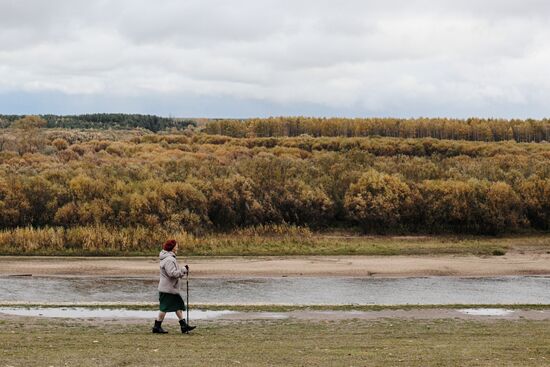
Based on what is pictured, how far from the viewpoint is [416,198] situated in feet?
151

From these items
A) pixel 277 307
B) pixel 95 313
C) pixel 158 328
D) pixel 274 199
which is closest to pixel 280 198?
pixel 274 199

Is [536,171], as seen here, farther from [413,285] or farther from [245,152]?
[245,152]

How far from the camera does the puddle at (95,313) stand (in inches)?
862

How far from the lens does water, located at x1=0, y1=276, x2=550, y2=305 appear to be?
26594 millimetres

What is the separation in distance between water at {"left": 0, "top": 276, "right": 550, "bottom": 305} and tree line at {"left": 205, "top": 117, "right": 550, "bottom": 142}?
99514 millimetres

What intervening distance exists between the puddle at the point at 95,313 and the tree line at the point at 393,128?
10711 centimetres

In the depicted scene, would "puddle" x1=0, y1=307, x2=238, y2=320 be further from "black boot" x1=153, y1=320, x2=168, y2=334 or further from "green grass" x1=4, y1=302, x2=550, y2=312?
"black boot" x1=153, y1=320, x2=168, y2=334

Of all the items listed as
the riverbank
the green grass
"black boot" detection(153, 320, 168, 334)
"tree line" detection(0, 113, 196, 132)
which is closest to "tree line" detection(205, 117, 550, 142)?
"tree line" detection(0, 113, 196, 132)

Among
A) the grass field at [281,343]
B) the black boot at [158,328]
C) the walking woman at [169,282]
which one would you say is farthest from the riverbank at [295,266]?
the walking woman at [169,282]

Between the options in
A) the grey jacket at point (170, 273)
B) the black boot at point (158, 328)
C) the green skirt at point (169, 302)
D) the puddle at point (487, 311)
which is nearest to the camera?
the grey jacket at point (170, 273)

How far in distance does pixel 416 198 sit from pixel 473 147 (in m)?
50.9

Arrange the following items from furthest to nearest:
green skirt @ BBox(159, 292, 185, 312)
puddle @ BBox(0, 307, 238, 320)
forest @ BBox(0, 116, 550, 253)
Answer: forest @ BBox(0, 116, 550, 253)
puddle @ BBox(0, 307, 238, 320)
green skirt @ BBox(159, 292, 185, 312)

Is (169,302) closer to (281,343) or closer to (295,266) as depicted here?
(281,343)

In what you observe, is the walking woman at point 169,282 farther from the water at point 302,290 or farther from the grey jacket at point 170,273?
the water at point 302,290
